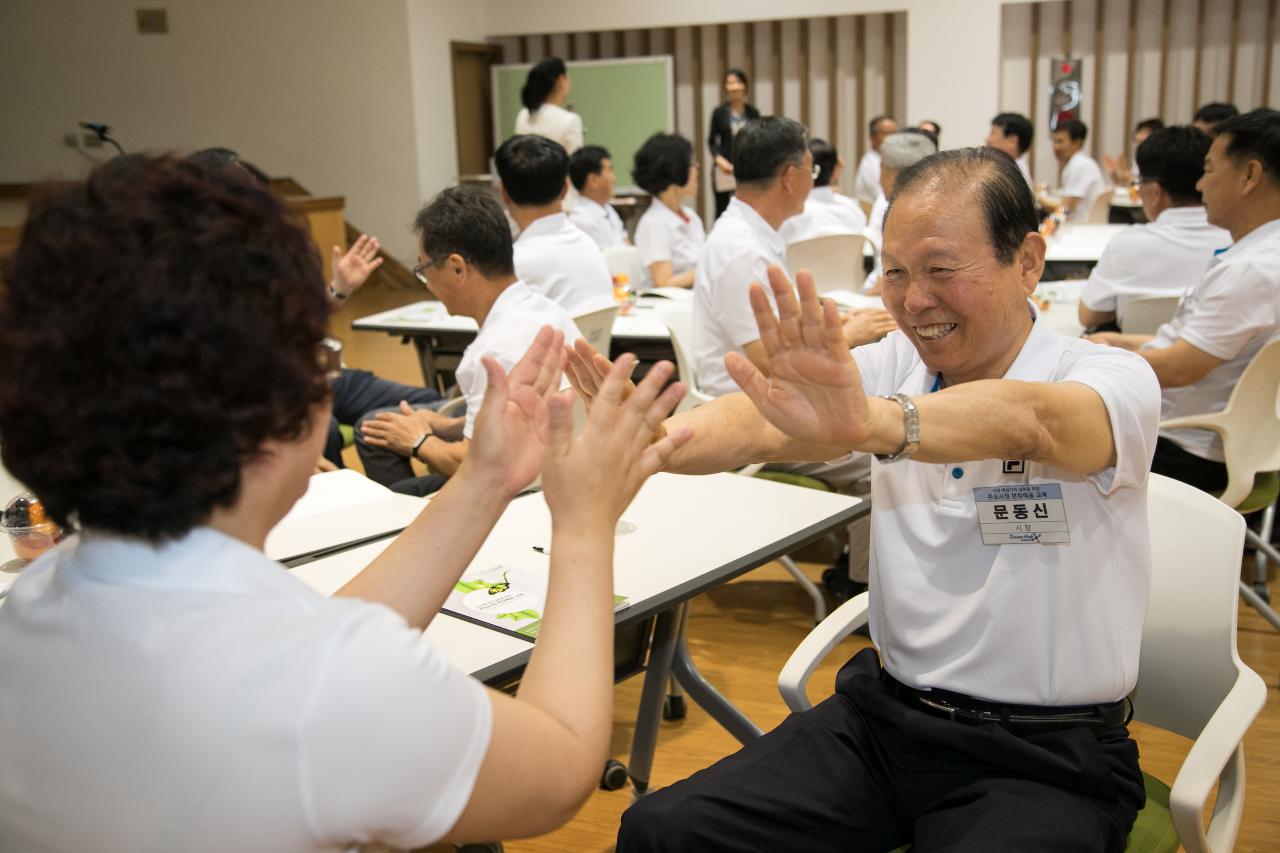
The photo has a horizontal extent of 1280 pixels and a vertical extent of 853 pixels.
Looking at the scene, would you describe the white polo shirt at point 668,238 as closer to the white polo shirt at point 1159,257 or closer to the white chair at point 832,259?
the white chair at point 832,259

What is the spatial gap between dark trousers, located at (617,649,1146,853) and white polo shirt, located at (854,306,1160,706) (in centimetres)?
8

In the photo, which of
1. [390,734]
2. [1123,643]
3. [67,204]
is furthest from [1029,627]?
[67,204]

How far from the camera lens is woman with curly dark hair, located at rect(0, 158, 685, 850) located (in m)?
0.88

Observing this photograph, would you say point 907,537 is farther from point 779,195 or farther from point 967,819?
point 779,195

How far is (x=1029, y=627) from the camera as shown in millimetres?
1594

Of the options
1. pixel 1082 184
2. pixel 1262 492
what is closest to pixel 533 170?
pixel 1262 492

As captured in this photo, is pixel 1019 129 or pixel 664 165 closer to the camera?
pixel 664 165

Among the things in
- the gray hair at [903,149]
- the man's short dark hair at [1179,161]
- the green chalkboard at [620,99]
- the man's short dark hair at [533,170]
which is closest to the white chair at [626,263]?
the man's short dark hair at [533,170]

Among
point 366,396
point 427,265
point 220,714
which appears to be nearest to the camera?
point 220,714

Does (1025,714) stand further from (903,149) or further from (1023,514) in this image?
(903,149)

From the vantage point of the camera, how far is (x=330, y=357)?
1059 millimetres

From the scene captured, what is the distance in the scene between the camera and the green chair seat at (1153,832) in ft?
5.27

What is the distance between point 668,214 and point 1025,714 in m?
4.86

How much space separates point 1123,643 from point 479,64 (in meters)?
11.4
